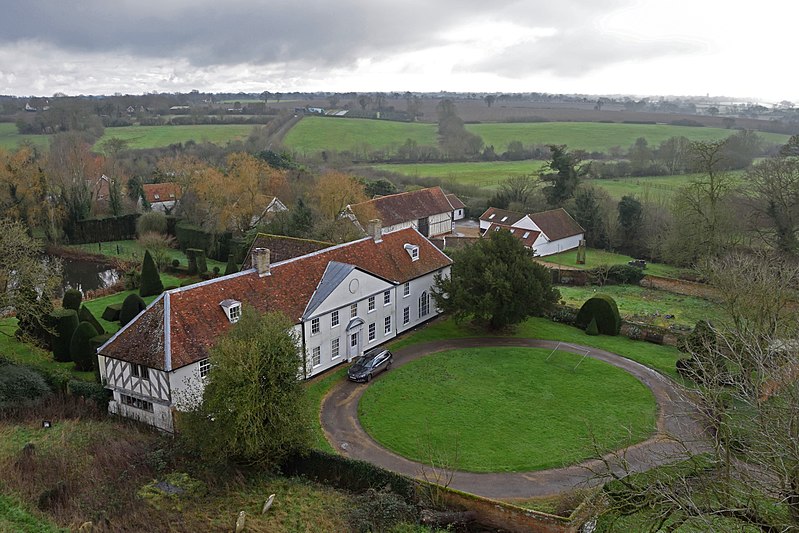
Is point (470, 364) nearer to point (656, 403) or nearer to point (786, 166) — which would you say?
point (656, 403)

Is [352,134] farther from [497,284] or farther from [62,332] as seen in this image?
[62,332]

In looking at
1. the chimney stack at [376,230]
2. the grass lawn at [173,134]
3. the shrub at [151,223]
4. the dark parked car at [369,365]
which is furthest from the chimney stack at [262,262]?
the grass lawn at [173,134]

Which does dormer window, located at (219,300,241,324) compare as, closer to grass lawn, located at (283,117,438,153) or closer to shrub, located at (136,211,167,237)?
shrub, located at (136,211,167,237)

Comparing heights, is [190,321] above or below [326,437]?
above

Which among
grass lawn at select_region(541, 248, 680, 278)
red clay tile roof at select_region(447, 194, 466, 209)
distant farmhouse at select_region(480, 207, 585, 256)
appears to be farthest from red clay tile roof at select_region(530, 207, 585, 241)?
red clay tile roof at select_region(447, 194, 466, 209)

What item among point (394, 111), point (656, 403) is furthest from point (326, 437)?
point (394, 111)

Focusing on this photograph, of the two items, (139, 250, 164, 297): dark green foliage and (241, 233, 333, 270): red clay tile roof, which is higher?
(241, 233, 333, 270): red clay tile roof
